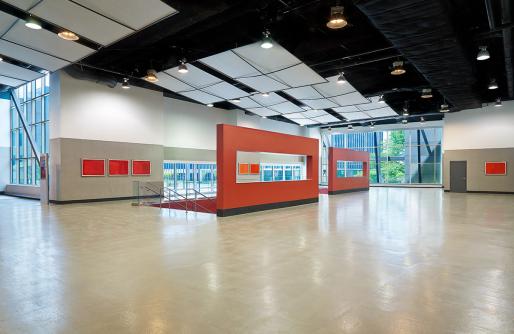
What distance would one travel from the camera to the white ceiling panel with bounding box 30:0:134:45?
273 inches

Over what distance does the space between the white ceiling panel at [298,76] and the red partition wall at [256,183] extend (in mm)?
2116

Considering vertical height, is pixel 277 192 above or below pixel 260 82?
below

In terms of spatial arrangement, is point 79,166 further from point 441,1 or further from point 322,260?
point 441,1

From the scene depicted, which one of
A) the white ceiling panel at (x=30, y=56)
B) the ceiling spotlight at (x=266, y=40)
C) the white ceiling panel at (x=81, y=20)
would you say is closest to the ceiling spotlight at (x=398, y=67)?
the ceiling spotlight at (x=266, y=40)

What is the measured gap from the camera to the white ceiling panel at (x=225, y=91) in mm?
13258

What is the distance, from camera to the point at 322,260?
15.8ft

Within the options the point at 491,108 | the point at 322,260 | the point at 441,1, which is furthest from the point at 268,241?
the point at 491,108

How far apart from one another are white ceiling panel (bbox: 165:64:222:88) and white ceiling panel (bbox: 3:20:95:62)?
2942 millimetres

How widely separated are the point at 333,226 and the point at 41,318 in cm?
630

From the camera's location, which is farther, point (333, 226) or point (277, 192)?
point (277, 192)

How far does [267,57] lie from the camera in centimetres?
971

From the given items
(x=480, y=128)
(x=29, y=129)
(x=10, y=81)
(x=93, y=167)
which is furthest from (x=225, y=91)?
(x=480, y=128)

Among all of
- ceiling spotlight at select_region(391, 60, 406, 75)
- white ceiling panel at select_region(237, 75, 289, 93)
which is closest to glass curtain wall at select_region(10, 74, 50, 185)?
white ceiling panel at select_region(237, 75, 289, 93)

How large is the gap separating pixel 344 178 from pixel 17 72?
17.2 meters
